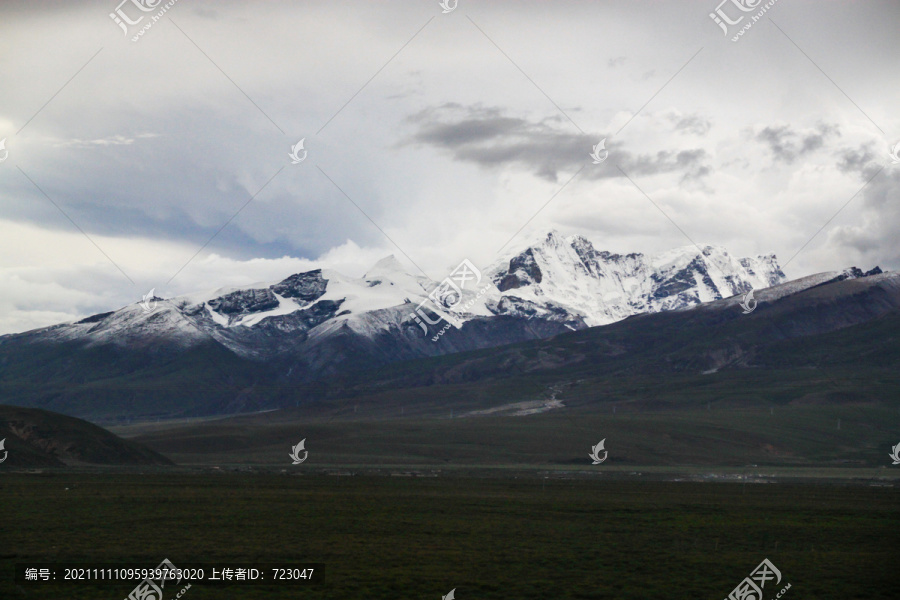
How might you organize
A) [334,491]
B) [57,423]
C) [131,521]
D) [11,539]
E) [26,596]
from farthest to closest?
[57,423] → [334,491] → [131,521] → [11,539] → [26,596]

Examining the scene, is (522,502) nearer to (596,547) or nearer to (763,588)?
(596,547)

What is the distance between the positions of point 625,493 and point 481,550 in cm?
5610

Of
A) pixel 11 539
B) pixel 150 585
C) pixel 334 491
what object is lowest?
pixel 150 585

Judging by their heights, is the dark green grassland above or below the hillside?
below

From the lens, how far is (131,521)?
7356 cm

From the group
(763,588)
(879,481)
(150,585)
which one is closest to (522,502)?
(763,588)

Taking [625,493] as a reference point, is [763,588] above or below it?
below

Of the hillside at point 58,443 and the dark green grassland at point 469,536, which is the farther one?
the hillside at point 58,443

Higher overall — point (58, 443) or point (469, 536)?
point (58, 443)

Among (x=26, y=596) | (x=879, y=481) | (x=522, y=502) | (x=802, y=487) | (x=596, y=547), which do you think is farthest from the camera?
(x=879, y=481)

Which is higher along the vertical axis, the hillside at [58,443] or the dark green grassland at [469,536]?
the hillside at [58,443]

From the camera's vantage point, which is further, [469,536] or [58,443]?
[58,443]

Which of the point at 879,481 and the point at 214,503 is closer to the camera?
the point at 214,503

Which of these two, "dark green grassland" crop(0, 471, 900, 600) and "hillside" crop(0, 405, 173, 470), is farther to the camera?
"hillside" crop(0, 405, 173, 470)
